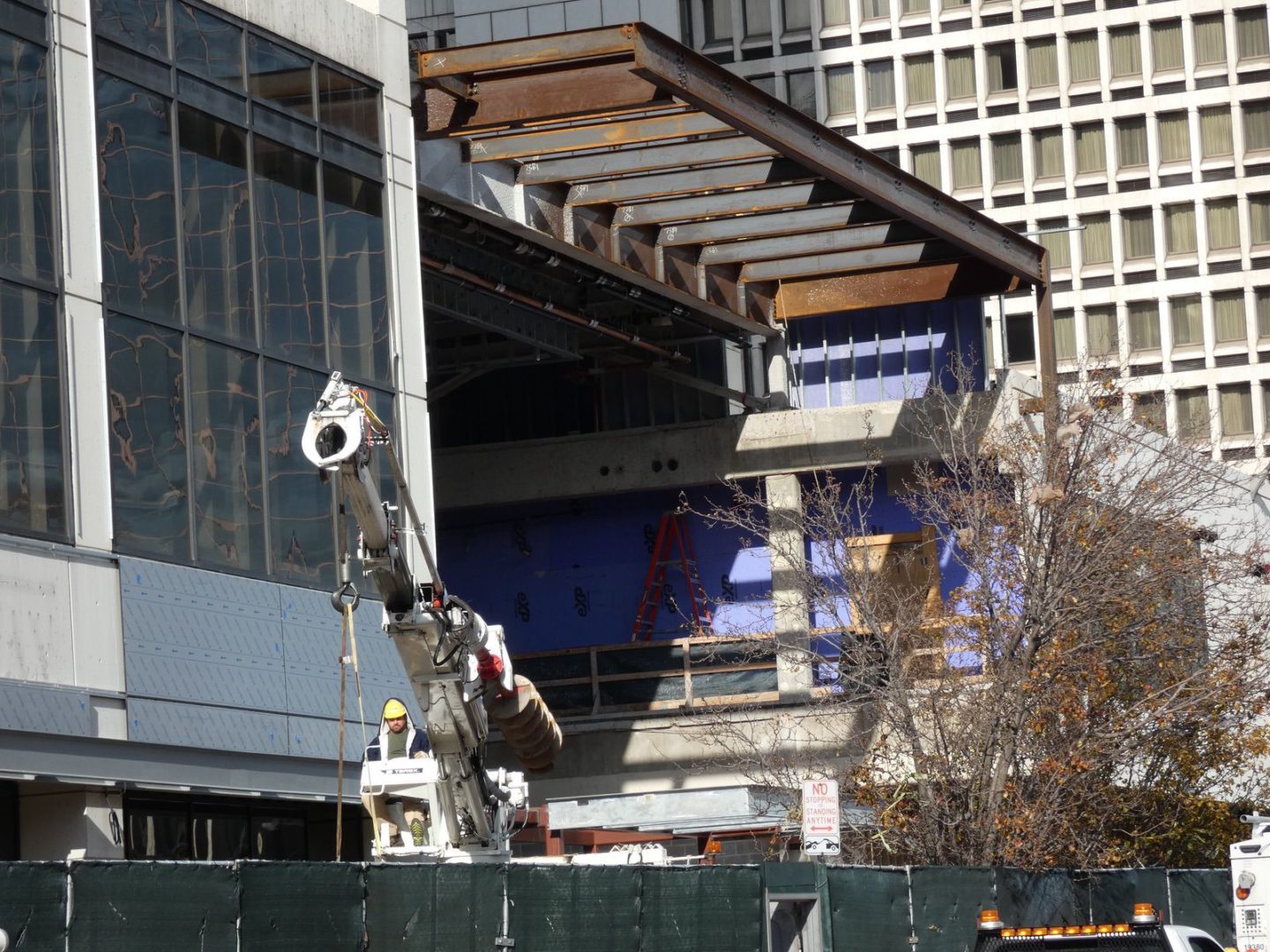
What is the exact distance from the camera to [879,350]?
4197cm

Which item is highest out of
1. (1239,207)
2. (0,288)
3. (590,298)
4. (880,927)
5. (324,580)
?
(1239,207)

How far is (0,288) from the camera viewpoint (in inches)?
850

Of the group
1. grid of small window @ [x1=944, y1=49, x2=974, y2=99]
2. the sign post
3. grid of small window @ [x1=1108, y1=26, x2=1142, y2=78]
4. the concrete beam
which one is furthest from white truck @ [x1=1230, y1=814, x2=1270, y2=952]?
grid of small window @ [x1=944, y1=49, x2=974, y2=99]

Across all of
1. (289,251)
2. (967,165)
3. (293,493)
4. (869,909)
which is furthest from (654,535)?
(967,165)

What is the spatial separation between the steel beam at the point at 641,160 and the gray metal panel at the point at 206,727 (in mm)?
10308

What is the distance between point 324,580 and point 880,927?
27.3ft

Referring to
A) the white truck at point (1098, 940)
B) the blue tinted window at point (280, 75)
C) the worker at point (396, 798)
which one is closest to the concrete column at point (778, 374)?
the blue tinted window at point (280, 75)

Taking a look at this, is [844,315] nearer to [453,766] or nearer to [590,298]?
[590,298]

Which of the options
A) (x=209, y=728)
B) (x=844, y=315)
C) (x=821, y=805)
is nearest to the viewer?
(x=821, y=805)

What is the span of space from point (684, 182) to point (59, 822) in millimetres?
14364

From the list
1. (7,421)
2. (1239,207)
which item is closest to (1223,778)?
(7,421)

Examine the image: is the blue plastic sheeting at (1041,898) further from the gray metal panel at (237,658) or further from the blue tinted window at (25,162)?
the blue tinted window at (25,162)

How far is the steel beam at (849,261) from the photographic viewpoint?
36938mm

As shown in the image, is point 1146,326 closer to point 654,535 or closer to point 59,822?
point 654,535
